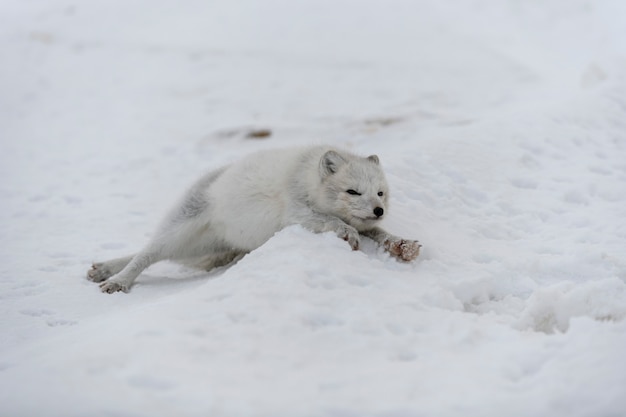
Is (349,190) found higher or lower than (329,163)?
lower

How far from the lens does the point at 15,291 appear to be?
19.0ft

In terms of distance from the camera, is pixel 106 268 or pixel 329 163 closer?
pixel 329 163

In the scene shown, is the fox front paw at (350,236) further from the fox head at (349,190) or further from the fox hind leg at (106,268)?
the fox hind leg at (106,268)

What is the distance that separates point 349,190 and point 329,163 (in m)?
0.30

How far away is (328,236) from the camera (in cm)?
518

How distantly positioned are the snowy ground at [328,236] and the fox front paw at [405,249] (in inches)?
3.2

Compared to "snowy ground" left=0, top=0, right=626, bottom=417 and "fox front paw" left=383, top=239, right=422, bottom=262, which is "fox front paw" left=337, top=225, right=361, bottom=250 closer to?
"snowy ground" left=0, top=0, right=626, bottom=417

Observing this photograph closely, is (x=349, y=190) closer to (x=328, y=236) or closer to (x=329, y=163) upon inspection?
(x=329, y=163)

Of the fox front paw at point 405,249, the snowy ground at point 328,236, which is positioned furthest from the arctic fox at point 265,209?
the snowy ground at point 328,236

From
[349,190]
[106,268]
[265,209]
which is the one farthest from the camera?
[106,268]

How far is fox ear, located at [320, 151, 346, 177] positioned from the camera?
18.1 ft

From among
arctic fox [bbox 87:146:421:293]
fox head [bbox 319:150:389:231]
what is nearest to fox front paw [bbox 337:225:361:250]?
arctic fox [bbox 87:146:421:293]

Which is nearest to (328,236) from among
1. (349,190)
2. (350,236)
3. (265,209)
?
(350,236)

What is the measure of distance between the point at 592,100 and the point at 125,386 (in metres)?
8.20
